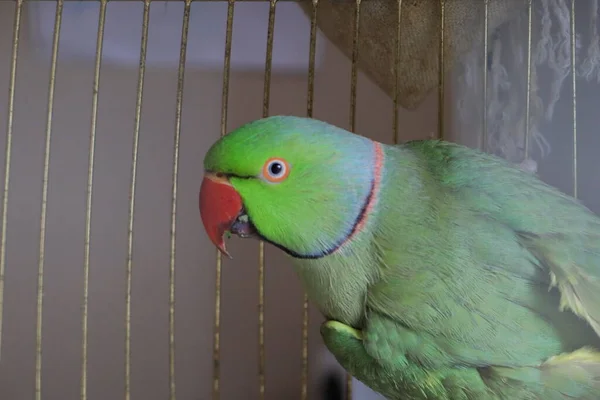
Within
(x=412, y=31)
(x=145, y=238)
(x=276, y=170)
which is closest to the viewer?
(x=276, y=170)

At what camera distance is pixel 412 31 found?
91 cm

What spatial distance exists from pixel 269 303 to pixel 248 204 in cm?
102

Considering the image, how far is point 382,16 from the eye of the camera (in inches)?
36.2

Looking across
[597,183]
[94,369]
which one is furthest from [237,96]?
[597,183]

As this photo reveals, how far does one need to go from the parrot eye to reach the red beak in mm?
35

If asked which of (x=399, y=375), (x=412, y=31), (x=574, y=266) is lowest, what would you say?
(x=399, y=375)

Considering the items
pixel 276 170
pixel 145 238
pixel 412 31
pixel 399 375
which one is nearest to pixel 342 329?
pixel 399 375

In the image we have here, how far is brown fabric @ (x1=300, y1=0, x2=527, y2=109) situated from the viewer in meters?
0.90

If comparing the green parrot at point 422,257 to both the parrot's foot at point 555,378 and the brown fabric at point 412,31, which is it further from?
the brown fabric at point 412,31

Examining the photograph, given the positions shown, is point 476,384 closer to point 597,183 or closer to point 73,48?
point 597,183

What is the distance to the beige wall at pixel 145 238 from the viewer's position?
146 cm

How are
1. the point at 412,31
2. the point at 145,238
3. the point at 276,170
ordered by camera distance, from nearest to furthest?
the point at 276,170, the point at 412,31, the point at 145,238

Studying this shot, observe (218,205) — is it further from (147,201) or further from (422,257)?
(147,201)

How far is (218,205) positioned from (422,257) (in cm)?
19
